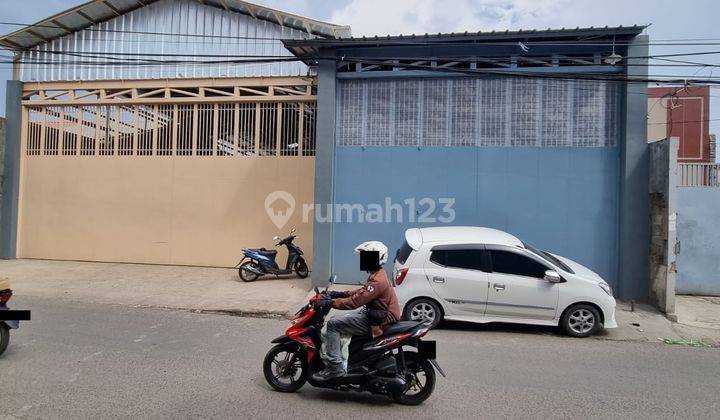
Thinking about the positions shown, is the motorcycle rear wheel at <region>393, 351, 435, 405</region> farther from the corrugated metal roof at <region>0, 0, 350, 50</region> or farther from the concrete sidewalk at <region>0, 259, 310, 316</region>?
the corrugated metal roof at <region>0, 0, 350, 50</region>

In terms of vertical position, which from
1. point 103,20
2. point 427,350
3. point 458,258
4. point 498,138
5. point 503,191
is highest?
point 103,20

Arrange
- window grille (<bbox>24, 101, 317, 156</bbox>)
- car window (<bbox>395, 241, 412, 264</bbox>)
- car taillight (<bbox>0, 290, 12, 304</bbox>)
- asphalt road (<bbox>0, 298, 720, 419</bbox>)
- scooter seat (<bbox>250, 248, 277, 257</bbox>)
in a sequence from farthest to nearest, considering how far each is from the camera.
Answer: window grille (<bbox>24, 101, 317, 156</bbox>)
scooter seat (<bbox>250, 248, 277, 257</bbox>)
car window (<bbox>395, 241, 412, 264</bbox>)
car taillight (<bbox>0, 290, 12, 304</bbox>)
asphalt road (<bbox>0, 298, 720, 419</bbox>)

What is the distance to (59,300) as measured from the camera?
862cm

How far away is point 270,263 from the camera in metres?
10.7

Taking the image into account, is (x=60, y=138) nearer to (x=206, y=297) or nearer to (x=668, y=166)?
(x=206, y=297)

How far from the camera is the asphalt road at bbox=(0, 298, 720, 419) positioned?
161 inches

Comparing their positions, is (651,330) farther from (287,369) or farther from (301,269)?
(301,269)

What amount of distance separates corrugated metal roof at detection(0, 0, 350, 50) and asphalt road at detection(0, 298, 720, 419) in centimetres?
787

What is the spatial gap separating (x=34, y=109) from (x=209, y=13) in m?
5.61

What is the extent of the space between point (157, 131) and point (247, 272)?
4.78 m

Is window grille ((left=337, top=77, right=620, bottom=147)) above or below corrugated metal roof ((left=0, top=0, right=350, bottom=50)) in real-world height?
below

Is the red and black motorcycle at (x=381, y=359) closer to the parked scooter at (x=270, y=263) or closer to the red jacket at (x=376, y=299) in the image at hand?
the red jacket at (x=376, y=299)

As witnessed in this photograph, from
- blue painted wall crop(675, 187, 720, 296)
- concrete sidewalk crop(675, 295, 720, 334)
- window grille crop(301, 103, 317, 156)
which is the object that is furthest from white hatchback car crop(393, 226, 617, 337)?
window grille crop(301, 103, 317, 156)

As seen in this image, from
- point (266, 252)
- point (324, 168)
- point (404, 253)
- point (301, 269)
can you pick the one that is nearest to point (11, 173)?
point (266, 252)
